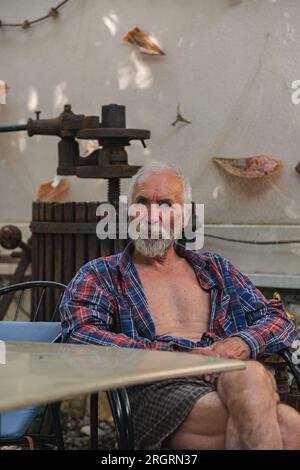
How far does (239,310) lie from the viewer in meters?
3.66

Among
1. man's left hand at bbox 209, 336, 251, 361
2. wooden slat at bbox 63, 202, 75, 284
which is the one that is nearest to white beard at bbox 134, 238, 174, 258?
man's left hand at bbox 209, 336, 251, 361

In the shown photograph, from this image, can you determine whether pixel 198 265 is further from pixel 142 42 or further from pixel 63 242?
pixel 142 42

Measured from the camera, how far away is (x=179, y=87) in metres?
6.22

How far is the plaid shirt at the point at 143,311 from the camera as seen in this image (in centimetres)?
339

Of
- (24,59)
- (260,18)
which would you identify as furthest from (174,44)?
(24,59)

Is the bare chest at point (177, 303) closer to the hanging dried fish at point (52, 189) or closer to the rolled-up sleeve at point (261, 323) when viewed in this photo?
the rolled-up sleeve at point (261, 323)

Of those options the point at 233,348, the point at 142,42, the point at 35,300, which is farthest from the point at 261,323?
the point at 142,42

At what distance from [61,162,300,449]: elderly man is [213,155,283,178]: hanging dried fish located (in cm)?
211

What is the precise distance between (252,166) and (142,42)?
3.98ft

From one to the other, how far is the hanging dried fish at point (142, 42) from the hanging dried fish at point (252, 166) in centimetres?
92

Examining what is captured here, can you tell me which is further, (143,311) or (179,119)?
(179,119)

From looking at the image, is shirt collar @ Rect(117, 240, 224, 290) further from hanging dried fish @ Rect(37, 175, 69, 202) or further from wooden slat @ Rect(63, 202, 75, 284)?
hanging dried fish @ Rect(37, 175, 69, 202)

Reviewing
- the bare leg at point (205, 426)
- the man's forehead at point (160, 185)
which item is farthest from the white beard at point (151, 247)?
the bare leg at point (205, 426)

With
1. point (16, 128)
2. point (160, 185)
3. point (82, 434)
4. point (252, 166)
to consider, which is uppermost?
point (16, 128)
